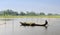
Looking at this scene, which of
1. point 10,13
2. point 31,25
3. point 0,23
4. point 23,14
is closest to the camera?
point 10,13

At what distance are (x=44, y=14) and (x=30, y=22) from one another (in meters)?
2.09

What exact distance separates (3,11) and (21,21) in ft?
7.49

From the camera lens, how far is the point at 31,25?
8.61 metres

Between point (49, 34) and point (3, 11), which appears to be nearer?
point (49, 34)

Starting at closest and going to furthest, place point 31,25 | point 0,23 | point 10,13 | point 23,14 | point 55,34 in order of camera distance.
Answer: point 55,34 → point 10,13 → point 23,14 → point 31,25 → point 0,23

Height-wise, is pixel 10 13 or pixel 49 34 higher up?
pixel 10 13

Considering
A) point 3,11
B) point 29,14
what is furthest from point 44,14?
point 3,11

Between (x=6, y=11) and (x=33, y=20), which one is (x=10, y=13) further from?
(x=33, y=20)

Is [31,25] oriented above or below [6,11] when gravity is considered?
below

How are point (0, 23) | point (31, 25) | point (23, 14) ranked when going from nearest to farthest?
point (23, 14), point (31, 25), point (0, 23)

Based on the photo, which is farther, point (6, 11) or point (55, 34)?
point (6, 11)

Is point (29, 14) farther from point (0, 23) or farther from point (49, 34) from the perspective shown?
point (0, 23)

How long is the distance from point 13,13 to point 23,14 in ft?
1.65

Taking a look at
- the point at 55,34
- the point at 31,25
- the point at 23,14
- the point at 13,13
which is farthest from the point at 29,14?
the point at 55,34
